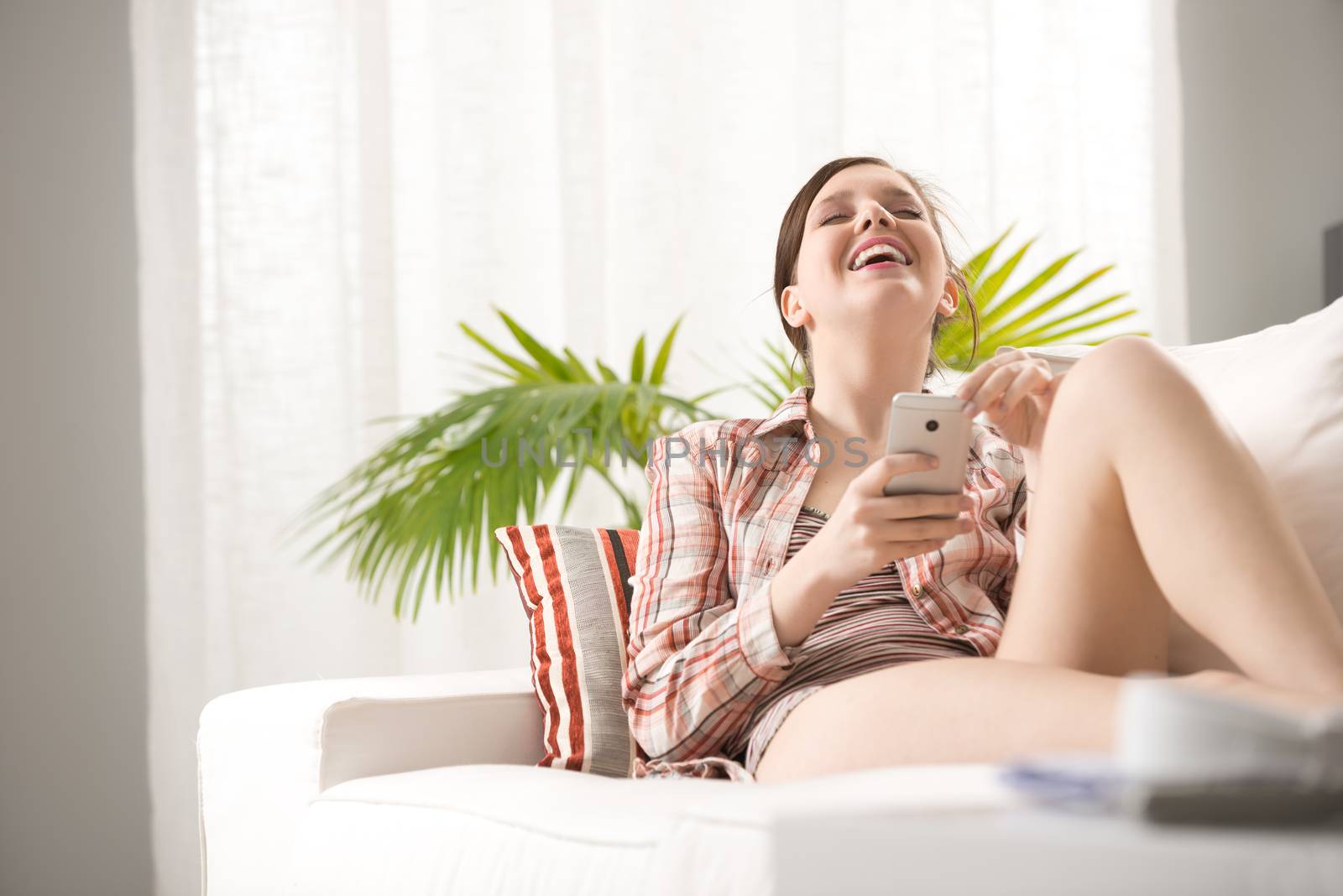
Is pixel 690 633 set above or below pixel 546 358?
below

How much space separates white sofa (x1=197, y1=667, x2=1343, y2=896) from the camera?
44cm

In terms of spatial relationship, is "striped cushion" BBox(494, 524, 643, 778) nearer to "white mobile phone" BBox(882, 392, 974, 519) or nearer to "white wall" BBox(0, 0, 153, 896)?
"white mobile phone" BBox(882, 392, 974, 519)

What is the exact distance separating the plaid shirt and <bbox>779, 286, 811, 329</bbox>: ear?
0.12m

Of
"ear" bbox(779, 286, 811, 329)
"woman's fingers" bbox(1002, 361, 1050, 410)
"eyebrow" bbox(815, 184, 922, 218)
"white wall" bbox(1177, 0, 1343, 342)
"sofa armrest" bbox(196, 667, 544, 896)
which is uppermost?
"white wall" bbox(1177, 0, 1343, 342)

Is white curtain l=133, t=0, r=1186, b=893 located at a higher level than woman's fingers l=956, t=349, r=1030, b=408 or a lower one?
higher

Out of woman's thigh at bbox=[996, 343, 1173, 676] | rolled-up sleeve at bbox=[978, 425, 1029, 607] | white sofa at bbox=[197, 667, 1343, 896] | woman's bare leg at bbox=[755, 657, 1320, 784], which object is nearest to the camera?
white sofa at bbox=[197, 667, 1343, 896]

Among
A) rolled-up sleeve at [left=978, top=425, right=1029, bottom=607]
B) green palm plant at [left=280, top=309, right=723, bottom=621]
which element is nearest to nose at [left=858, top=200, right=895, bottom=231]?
rolled-up sleeve at [left=978, top=425, right=1029, bottom=607]

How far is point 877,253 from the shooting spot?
4.58 feet

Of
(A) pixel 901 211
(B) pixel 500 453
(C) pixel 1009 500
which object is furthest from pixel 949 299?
(B) pixel 500 453

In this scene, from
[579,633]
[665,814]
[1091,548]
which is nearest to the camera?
[665,814]

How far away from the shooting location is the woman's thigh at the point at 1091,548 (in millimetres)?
949

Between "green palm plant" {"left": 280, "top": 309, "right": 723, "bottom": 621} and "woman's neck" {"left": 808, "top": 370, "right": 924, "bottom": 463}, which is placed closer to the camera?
"woman's neck" {"left": 808, "top": 370, "right": 924, "bottom": 463}

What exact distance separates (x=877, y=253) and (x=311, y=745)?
2.80 ft

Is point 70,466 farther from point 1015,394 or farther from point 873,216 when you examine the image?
point 1015,394
